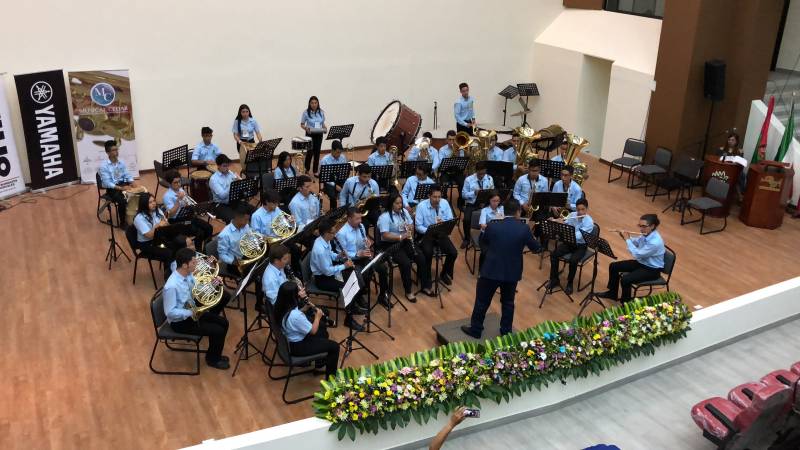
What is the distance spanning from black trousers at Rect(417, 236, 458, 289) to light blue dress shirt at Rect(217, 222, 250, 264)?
7.44ft

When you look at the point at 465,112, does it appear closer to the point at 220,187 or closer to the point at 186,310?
the point at 220,187

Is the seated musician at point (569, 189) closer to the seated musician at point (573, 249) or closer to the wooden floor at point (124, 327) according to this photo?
the seated musician at point (573, 249)

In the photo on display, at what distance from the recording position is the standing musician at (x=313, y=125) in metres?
12.6

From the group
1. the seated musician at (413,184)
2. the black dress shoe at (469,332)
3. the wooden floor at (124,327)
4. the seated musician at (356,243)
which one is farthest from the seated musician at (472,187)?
the black dress shoe at (469,332)

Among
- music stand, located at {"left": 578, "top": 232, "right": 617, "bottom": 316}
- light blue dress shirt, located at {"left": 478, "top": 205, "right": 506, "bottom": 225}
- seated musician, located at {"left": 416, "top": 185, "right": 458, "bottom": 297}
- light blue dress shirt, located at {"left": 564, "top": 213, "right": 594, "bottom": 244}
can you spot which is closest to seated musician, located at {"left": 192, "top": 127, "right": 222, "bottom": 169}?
seated musician, located at {"left": 416, "top": 185, "right": 458, "bottom": 297}

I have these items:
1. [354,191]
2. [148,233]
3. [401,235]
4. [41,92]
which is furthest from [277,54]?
[401,235]

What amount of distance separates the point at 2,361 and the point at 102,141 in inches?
218

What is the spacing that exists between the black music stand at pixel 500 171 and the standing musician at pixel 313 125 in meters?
3.49

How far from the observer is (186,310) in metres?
6.90

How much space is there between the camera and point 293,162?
1120cm

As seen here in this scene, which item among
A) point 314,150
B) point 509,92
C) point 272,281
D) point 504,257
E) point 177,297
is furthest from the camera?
point 509,92

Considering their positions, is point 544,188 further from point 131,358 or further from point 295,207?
point 131,358

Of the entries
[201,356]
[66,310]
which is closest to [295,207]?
[201,356]

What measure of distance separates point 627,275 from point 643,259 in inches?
10.6
